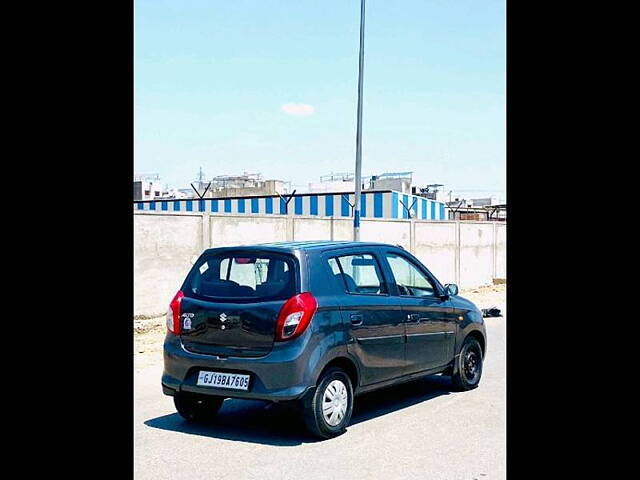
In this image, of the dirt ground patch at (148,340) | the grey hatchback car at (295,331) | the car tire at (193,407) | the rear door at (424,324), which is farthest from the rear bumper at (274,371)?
the dirt ground patch at (148,340)

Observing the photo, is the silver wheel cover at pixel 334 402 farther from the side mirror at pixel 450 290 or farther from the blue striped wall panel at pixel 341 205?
the blue striped wall panel at pixel 341 205

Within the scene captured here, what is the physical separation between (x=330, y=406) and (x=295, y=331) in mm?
732

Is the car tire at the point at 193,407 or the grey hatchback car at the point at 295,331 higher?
the grey hatchback car at the point at 295,331

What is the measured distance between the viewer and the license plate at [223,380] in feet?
19.8

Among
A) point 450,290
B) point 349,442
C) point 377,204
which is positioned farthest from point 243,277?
point 377,204

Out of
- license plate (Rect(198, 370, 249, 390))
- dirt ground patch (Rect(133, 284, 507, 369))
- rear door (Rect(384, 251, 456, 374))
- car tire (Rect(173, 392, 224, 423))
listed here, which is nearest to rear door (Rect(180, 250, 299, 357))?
license plate (Rect(198, 370, 249, 390))

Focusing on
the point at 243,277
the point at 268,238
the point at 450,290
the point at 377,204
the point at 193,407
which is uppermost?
the point at 377,204

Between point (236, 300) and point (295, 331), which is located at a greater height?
point (236, 300)

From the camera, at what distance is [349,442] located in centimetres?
595

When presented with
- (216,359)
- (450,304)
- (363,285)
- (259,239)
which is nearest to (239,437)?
(216,359)

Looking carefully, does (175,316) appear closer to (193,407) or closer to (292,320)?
(193,407)

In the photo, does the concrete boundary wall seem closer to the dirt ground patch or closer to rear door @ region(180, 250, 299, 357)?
the dirt ground patch
